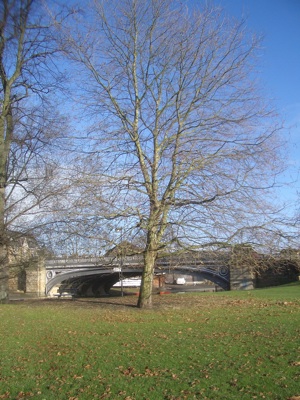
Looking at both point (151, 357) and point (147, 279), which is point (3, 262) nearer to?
point (147, 279)

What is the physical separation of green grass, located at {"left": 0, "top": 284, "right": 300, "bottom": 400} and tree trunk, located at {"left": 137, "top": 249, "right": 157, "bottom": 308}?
2.45 meters

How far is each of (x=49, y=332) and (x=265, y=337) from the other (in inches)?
198

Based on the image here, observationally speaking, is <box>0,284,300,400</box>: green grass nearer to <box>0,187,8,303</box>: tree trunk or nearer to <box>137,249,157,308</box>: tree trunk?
<box>137,249,157,308</box>: tree trunk

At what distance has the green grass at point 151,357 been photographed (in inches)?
237

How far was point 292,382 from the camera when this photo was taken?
5.96 metres

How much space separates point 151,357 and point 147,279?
7.99 m

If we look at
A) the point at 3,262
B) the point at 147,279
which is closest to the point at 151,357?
the point at 147,279

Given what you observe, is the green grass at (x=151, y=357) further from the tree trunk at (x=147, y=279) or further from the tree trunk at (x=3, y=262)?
the tree trunk at (x=3, y=262)

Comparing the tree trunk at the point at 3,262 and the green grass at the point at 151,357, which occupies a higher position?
the tree trunk at the point at 3,262

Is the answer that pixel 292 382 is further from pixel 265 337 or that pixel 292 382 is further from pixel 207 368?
pixel 265 337

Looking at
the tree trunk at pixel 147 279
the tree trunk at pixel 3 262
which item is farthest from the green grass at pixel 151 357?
the tree trunk at pixel 3 262

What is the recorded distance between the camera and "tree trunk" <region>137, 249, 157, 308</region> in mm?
15586

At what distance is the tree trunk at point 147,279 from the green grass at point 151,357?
8.03 ft

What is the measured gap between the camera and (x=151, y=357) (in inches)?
304
